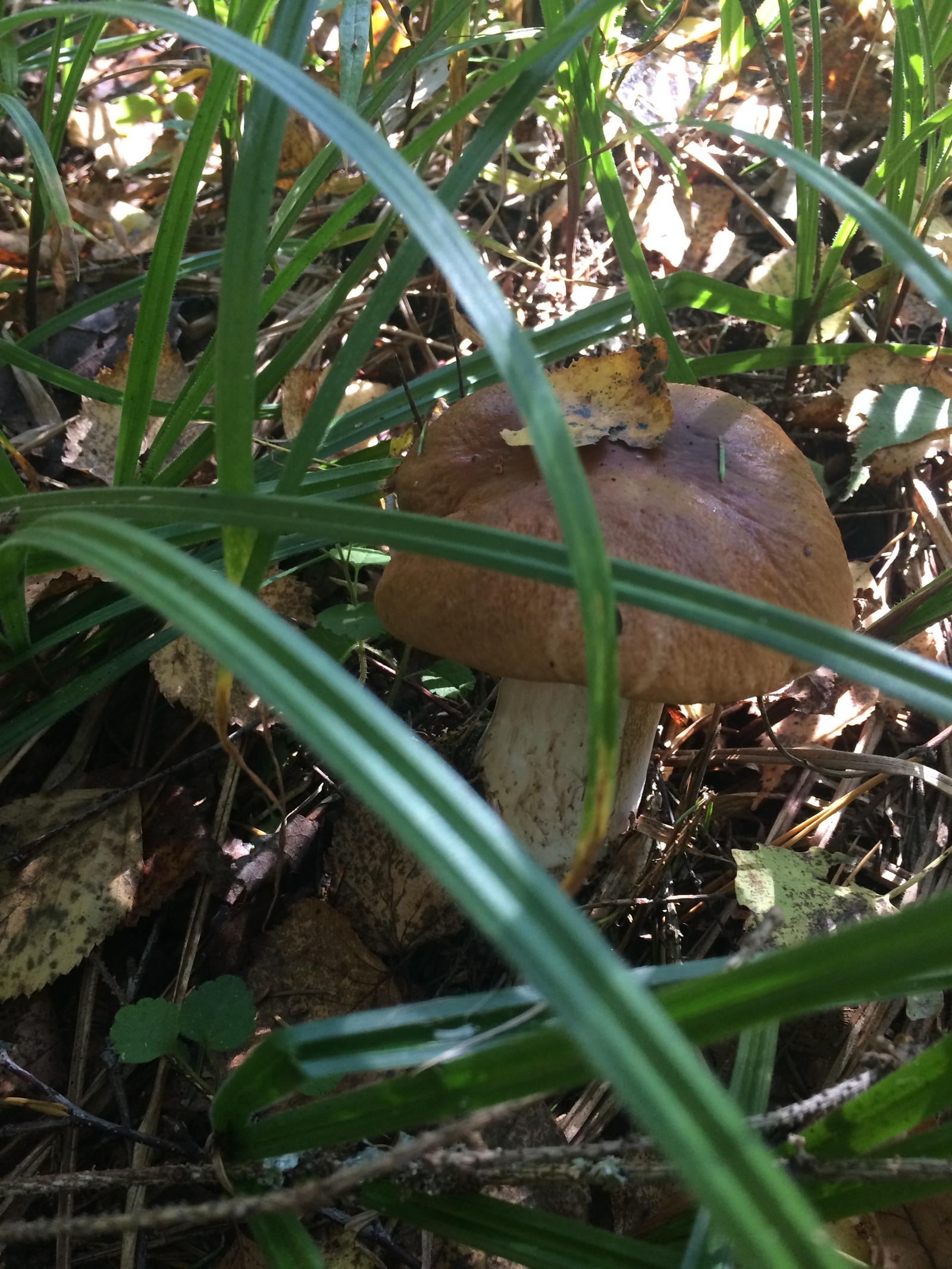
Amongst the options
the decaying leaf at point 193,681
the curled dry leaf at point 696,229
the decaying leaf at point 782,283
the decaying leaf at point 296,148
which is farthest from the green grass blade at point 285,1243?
the decaying leaf at point 296,148

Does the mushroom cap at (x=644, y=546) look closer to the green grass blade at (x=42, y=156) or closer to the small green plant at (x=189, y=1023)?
the small green plant at (x=189, y=1023)

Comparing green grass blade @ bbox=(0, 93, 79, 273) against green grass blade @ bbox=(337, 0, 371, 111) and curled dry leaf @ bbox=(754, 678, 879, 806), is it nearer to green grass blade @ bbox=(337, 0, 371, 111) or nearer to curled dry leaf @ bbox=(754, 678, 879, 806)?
green grass blade @ bbox=(337, 0, 371, 111)

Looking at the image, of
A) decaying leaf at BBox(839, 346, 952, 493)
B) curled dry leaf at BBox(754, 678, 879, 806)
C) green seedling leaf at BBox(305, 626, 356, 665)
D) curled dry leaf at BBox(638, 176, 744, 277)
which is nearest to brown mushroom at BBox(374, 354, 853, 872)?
green seedling leaf at BBox(305, 626, 356, 665)

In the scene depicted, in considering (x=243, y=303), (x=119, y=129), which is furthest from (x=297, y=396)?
(x=119, y=129)

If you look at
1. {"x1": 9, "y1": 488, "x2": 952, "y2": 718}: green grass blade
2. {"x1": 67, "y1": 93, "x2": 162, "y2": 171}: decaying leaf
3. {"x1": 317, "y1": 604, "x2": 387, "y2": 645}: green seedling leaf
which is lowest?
{"x1": 317, "y1": 604, "x2": 387, "y2": 645}: green seedling leaf

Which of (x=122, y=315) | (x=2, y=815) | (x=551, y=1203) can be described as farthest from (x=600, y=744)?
(x=122, y=315)

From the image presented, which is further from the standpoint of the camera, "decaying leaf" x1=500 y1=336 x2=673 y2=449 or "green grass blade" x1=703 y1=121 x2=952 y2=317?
"decaying leaf" x1=500 y1=336 x2=673 y2=449
